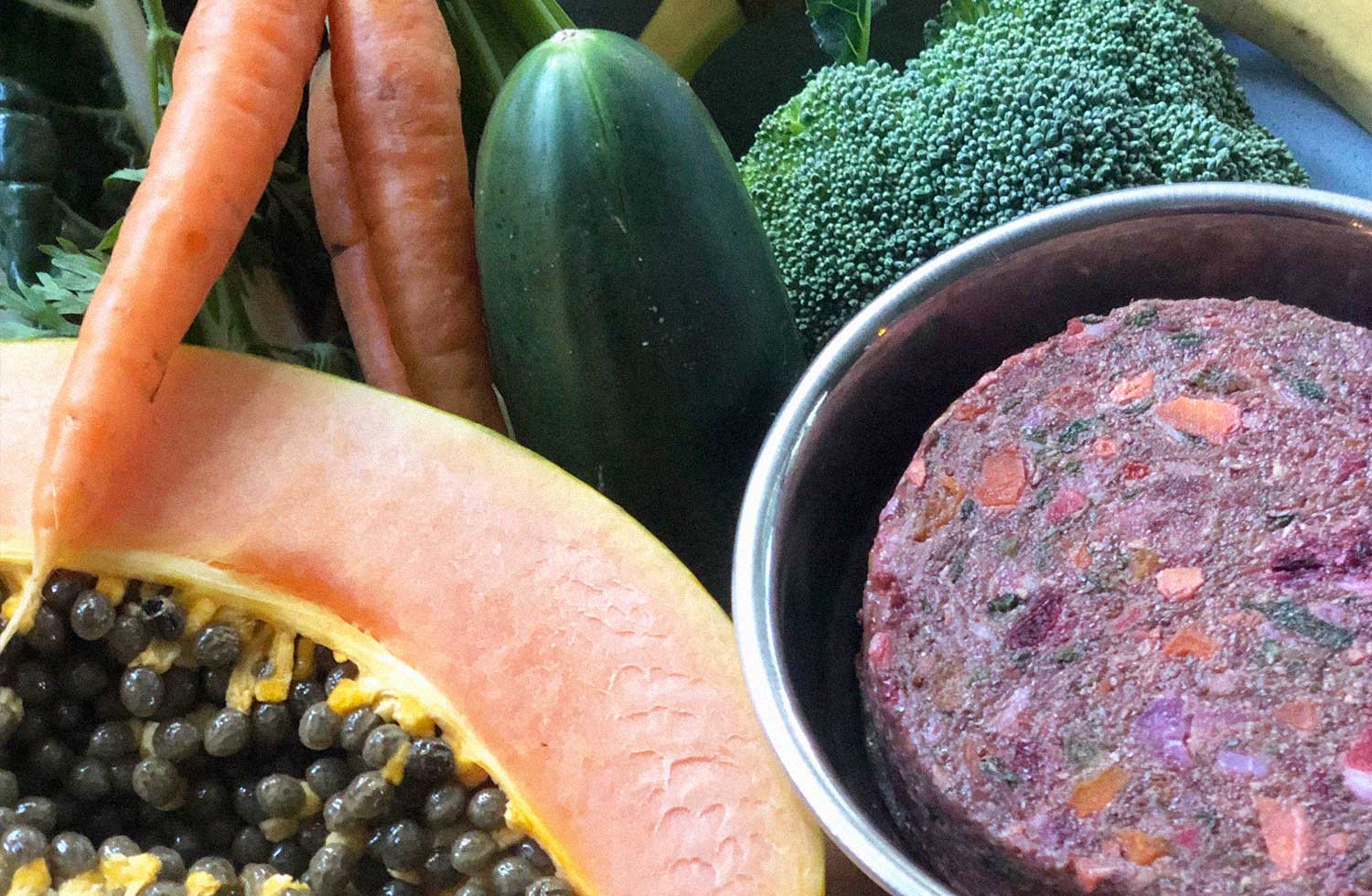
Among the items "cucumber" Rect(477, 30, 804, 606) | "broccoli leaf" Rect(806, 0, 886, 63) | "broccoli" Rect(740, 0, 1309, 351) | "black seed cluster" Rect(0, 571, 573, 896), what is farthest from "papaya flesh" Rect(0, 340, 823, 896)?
"broccoli leaf" Rect(806, 0, 886, 63)

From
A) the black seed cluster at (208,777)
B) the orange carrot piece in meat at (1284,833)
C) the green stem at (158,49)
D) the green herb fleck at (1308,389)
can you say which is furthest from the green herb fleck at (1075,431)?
the green stem at (158,49)

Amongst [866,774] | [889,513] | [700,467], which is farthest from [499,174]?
[866,774]

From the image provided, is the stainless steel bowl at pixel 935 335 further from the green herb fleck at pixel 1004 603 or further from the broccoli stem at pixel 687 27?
the broccoli stem at pixel 687 27

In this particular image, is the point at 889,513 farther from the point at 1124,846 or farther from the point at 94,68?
the point at 94,68

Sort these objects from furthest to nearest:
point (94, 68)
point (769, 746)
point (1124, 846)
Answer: point (94, 68), point (769, 746), point (1124, 846)

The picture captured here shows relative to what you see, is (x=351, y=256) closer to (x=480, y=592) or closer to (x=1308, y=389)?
(x=480, y=592)

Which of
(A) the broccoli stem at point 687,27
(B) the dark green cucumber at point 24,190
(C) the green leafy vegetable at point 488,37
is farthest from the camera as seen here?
(A) the broccoli stem at point 687,27

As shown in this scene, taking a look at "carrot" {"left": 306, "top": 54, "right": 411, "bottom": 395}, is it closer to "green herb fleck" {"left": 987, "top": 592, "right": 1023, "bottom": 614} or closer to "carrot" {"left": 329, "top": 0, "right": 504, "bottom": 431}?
"carrot" {"left": 329, "top": 0, "right": 504, "bottom": 431}
